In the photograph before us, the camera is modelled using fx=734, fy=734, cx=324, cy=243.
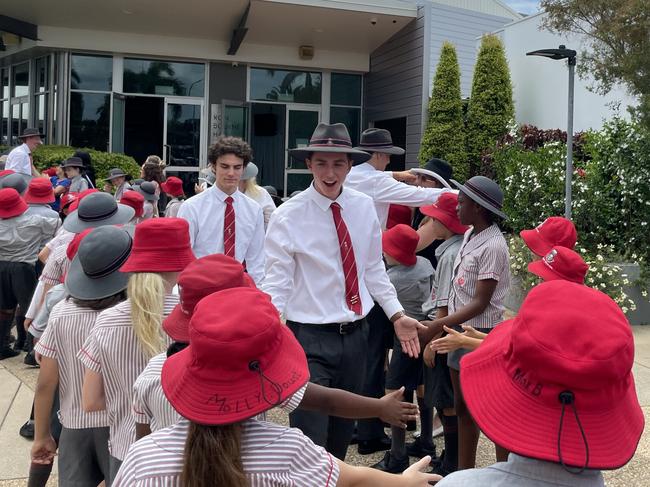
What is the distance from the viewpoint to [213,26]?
17.6 meters

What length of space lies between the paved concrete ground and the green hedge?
9034 mm

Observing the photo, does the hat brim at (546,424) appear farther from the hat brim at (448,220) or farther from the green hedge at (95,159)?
the green hedge at (95,159)

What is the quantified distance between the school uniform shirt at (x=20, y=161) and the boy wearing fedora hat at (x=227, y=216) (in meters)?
8.32

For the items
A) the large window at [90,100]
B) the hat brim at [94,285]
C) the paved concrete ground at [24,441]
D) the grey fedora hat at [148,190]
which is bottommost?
the paved concrete ground at [24,441]

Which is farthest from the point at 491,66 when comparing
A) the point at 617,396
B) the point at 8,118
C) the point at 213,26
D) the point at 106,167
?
the point at 617,396

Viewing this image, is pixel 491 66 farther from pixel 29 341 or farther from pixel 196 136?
pixel 29 341

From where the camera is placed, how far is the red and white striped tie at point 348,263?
13.1ft

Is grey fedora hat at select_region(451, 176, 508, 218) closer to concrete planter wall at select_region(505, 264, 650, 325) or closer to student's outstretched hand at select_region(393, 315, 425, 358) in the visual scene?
student's outstretched hand at select_region(393, 315, 425, 358)

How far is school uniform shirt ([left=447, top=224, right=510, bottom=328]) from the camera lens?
4207 mm

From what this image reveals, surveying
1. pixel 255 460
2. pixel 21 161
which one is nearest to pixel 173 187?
pixel 21 161

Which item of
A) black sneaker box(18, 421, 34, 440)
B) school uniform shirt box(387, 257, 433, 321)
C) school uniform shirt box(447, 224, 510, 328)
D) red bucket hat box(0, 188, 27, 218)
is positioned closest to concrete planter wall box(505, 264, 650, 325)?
school uniform shirt box(387, 257, 433, 321)

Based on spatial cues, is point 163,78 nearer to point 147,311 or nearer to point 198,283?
point 147,311

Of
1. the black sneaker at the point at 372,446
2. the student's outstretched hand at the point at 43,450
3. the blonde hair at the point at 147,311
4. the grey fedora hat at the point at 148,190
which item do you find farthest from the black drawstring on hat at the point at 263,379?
the grey fedora hat at the point at 148,190

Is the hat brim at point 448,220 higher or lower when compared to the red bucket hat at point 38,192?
lower
